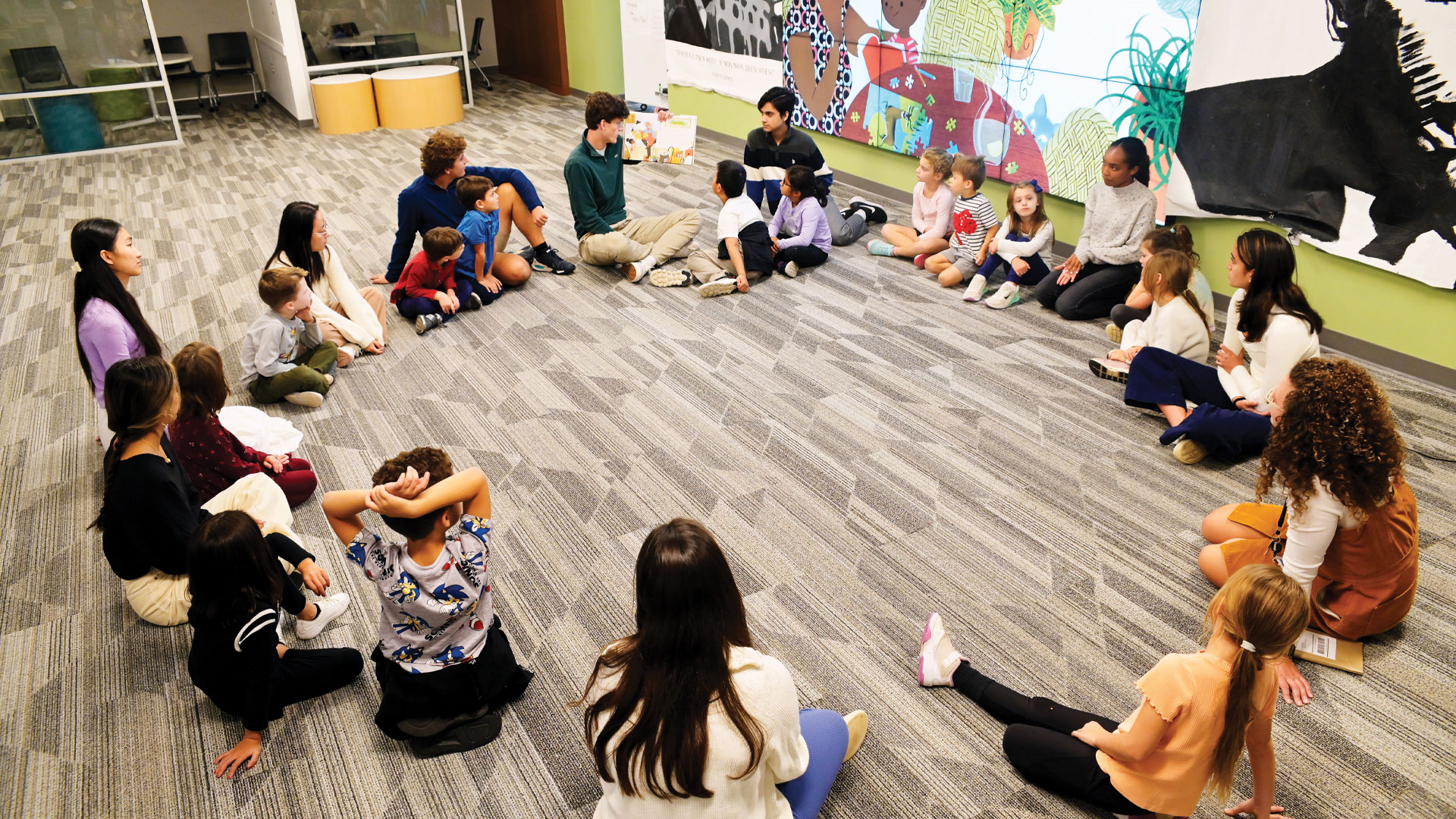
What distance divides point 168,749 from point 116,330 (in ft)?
→ 5.89

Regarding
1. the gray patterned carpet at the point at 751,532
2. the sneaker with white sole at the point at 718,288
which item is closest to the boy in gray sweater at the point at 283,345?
the gray patterned carpet at the point at 751,532

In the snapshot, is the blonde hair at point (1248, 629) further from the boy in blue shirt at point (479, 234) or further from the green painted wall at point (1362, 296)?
the boy in blue shirt at point (479, 234)

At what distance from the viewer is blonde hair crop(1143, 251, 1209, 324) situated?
3.84 meters

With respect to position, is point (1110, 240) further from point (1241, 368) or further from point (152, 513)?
point (152, 513)

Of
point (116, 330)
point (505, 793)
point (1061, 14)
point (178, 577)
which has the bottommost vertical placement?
point (505, 793)

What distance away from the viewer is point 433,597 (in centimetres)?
221

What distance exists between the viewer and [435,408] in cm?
412

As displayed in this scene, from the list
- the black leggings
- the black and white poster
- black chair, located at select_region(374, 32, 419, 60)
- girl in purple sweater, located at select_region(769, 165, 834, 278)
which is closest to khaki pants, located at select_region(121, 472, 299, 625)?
the black leggings

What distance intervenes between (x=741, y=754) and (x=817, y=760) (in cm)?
47

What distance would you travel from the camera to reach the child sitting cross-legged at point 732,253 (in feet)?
17.3

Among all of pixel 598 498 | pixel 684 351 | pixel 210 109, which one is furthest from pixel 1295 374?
pixel 210 109

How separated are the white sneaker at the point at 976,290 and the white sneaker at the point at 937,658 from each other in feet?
9.63

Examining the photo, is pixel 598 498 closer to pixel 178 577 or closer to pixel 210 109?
pixel 178 577

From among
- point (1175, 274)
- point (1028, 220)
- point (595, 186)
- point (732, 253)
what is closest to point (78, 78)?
point (595, 186)
